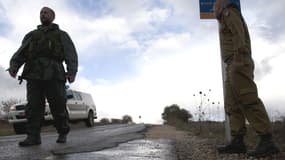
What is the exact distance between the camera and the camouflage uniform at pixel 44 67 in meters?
7.32

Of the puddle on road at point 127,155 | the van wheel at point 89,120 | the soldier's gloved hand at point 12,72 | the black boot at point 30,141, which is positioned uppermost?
the soldier's gloved hand at point 12,72

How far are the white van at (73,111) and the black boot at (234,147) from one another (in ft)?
41.6

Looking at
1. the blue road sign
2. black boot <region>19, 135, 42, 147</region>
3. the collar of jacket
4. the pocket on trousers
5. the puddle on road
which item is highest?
the blue road sign

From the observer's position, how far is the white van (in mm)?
17984

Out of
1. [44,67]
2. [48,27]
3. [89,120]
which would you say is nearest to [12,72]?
Result: [44,67]

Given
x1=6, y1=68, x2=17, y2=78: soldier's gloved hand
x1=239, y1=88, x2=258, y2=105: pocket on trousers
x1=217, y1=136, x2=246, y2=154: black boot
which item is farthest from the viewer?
x1=6, y1=68, x2=17, y2=78: soldier's gloved hand

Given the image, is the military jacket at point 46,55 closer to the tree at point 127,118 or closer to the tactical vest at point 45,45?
the tactical vest at point 45,45

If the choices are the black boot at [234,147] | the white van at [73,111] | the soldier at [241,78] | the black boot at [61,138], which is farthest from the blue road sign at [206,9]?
the white van at [73,111]

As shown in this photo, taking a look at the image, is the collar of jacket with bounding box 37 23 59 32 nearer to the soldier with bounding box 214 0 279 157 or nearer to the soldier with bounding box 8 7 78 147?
the soldier with bounding box 8 7 78 147

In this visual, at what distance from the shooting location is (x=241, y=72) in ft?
18.1

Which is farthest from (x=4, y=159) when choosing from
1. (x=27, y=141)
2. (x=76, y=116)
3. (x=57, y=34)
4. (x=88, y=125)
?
(x=88, y=125)

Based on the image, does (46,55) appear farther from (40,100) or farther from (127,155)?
(127,155)

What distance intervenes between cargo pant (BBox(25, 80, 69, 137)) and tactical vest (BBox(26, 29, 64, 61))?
0.39m

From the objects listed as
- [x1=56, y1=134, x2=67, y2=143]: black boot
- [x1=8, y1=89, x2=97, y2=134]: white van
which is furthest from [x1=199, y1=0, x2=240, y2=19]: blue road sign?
[x1=8, y1=89, x2=97, y2=134]: white van
